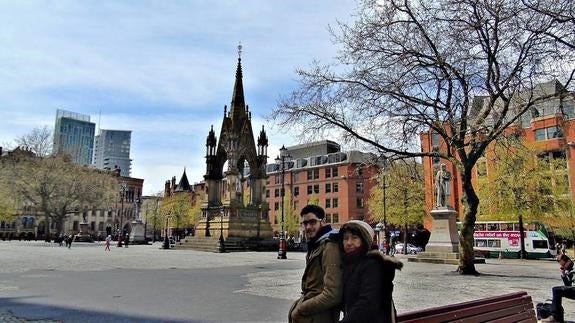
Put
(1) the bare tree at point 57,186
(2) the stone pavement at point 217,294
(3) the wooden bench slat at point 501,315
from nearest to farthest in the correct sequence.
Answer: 1. (3) the wooden bench slat at point 501,315
2. (2) the stone pavement at point 217,294
3. (1) the bare tree at point 57,186

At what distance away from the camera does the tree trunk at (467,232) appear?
15945 millimetres

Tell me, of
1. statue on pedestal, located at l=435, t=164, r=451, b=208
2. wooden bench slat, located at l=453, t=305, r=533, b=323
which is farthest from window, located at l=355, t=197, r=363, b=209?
wooden bench slat, located at l=453, t=305, r=533, b=323

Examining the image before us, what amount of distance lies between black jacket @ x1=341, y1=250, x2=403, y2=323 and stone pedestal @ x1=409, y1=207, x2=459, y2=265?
20291 mm

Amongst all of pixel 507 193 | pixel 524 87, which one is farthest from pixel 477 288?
pixel 507 193

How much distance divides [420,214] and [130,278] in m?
44.4

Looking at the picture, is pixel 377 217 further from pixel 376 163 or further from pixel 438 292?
pixel 438 292

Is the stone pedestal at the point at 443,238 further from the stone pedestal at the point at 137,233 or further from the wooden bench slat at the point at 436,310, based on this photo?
the stone pedestal at the point at 137,233

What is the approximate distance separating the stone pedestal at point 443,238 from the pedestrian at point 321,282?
66.0ft

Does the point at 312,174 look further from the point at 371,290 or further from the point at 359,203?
the point at 371,290

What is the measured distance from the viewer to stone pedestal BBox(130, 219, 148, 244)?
5648 cm

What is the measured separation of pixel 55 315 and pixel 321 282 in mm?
6463

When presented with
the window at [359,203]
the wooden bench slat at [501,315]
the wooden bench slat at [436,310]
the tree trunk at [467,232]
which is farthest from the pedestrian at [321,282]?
the window at [359,203]

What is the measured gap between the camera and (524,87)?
46.6ft

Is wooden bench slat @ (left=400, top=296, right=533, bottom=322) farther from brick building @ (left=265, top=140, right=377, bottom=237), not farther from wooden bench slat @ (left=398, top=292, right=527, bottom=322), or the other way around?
brick building @ (left=265, top=140, right=377, bottom=237)
